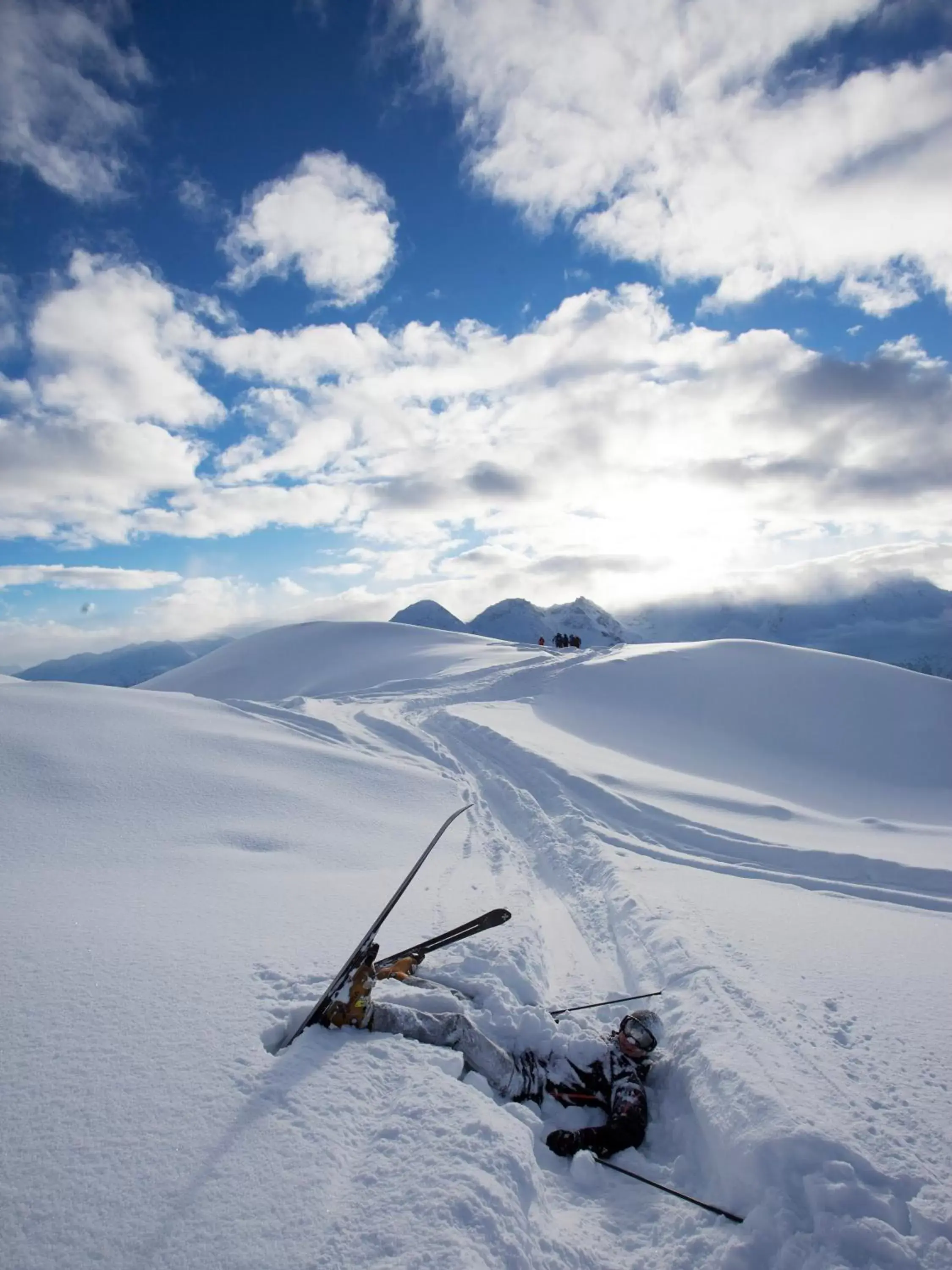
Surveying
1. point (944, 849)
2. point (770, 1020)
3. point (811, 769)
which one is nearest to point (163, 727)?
point (770, 1020)

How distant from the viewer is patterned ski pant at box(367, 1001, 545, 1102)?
391 cm

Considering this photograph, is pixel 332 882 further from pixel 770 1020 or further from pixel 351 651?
pixel 351 651

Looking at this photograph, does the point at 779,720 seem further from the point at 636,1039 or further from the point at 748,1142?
the point at 748,1142

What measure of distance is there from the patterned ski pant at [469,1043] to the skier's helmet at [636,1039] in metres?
0.56

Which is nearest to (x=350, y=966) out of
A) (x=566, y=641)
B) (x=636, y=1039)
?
(x=636, y=1039)

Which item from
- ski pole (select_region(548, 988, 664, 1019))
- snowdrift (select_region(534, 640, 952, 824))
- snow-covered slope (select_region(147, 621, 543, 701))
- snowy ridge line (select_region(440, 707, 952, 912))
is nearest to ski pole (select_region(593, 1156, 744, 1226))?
ski pole (select_region(548, 988, 664, 1019))

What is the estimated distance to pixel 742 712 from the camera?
1828cm

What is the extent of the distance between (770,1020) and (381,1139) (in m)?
2.61

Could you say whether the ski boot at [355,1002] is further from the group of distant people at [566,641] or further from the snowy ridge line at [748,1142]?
the group of distant people at [566,641]

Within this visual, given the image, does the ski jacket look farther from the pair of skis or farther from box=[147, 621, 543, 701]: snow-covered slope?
box=[147, 621, 543, 701]: snow-covered slope

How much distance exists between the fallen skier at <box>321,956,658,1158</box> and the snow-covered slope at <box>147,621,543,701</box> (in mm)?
17183

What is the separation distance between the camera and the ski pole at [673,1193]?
3033 mm

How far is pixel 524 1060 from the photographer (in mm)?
4066

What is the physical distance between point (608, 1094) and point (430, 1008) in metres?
1.21
